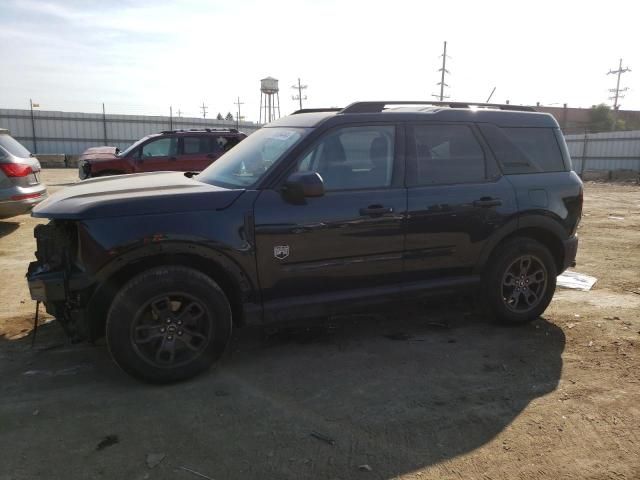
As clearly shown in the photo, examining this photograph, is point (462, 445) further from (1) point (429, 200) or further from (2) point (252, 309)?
(1) point (429, 200)

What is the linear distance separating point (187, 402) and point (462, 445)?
177 cm

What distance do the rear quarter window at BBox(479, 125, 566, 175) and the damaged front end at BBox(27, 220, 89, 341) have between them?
3516 mm

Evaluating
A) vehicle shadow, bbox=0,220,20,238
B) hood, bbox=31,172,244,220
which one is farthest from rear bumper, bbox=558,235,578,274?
vehicle shadow, bbox=0,220,20,238

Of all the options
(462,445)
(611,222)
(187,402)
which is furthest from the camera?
(611,222)

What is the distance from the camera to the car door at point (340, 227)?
373 cm

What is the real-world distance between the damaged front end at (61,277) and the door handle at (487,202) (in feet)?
10.3

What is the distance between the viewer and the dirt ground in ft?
8.98

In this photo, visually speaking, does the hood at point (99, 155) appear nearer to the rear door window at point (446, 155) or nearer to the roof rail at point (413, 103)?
the roof rail at point (413, 103)

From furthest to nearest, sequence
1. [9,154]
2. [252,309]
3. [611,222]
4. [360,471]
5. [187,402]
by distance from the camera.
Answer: [611,222], [9,154], [252,309], [187,402], [360,471]

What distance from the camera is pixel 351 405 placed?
131 inches

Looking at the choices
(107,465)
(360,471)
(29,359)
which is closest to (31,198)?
(29,359)

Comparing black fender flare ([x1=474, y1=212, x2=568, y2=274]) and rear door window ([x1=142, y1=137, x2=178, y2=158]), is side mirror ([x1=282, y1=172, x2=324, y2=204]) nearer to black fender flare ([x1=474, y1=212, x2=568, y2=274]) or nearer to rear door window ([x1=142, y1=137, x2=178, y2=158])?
black fender flare ([x1=474, y1=212, x2=568, y2=274])

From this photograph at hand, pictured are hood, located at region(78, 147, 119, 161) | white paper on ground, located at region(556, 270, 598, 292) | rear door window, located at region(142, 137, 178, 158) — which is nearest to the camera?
white paper on ground, located at region(556, 270, 598, 292)

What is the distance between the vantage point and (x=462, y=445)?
2.92m
